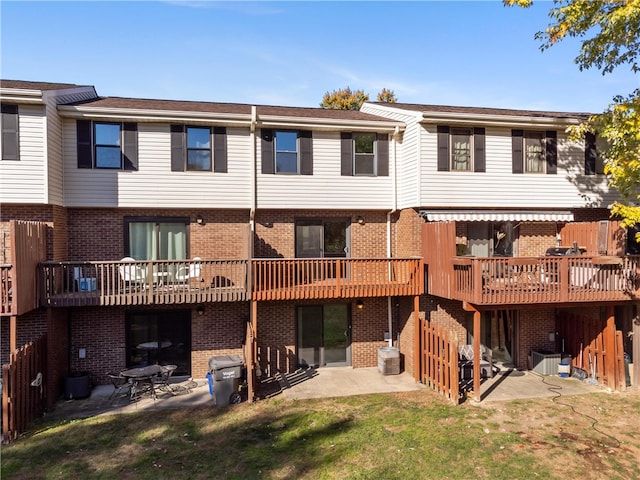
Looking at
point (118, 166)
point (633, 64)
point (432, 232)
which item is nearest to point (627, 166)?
point (633, 64)

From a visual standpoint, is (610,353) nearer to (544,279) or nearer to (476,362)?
(544,279)

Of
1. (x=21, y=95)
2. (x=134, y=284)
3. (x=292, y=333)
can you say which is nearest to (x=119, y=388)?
(x=134, y=284)

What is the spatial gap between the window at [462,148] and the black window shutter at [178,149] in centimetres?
858

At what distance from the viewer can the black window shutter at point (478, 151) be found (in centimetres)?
1410

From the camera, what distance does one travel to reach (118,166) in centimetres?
1317

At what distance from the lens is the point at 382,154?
14906mm

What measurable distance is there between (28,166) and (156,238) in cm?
404

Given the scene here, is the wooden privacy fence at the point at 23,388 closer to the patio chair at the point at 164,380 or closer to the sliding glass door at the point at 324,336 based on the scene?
the patio chair at the point at 164,380

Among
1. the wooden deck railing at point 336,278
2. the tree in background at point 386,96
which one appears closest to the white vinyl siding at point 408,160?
the wooden deck railing at point 336,278

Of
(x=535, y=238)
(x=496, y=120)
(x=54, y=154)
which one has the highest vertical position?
(x=496, y=120)

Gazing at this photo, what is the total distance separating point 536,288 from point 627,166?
4.50 metres

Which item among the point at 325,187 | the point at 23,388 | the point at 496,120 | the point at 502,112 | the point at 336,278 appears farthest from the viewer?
the point at 502,112

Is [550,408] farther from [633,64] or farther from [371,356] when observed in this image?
[633,64]

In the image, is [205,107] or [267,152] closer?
[267,152]
